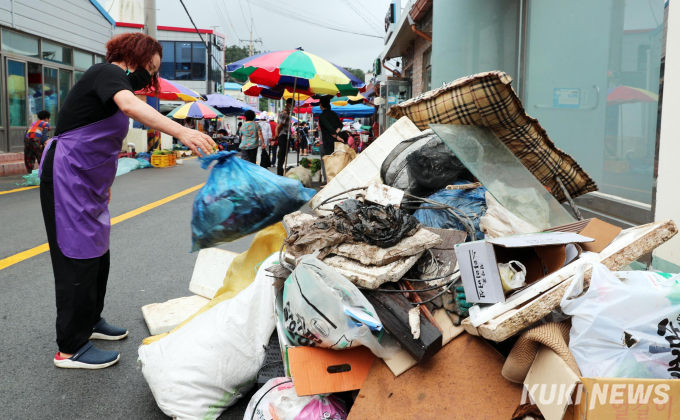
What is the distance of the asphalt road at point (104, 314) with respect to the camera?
7.64 ft

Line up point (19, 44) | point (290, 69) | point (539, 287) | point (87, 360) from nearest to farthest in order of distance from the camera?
point (539, 287) → point (87, 360) → point (290, 69) → point (19, 44)

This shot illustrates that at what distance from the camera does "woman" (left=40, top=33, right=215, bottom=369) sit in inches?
97.9

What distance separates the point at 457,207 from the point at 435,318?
107 cm

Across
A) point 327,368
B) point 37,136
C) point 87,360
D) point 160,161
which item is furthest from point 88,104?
point 160,161

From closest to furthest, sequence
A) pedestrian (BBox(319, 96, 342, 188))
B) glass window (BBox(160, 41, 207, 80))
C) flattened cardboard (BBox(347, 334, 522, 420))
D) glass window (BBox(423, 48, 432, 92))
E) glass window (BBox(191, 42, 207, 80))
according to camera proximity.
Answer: flattened cardboard (BBox(347, 334, 522, 420)) < pedestrian (BBox(319, 96, 342, 188)) < glass window (BBox(423, 48, 432, 92)) < glass window (BBox(160, 41, 207, 80)) < glass window (BBox(191, 42, 207, 80))

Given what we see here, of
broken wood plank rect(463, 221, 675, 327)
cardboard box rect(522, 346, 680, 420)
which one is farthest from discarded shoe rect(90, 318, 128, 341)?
cardboard box rect(522, 346, 680, 420)

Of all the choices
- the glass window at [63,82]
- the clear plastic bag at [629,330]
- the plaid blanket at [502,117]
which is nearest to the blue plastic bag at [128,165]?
the glass window at [63,82]

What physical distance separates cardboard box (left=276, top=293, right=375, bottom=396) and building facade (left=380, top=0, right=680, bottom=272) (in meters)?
1.58

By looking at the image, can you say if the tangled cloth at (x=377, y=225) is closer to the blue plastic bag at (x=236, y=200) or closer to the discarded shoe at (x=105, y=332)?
the blue plastic bag at (x=236, y=200)

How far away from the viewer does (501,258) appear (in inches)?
85.9

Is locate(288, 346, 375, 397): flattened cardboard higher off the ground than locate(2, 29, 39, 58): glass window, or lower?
lower

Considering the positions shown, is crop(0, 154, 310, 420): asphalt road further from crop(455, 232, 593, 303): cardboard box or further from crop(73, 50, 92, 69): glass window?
crop(73, 50, 92, 69): glass window

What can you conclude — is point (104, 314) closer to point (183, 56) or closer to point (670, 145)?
point (670, 145)

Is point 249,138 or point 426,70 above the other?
point 426,70
